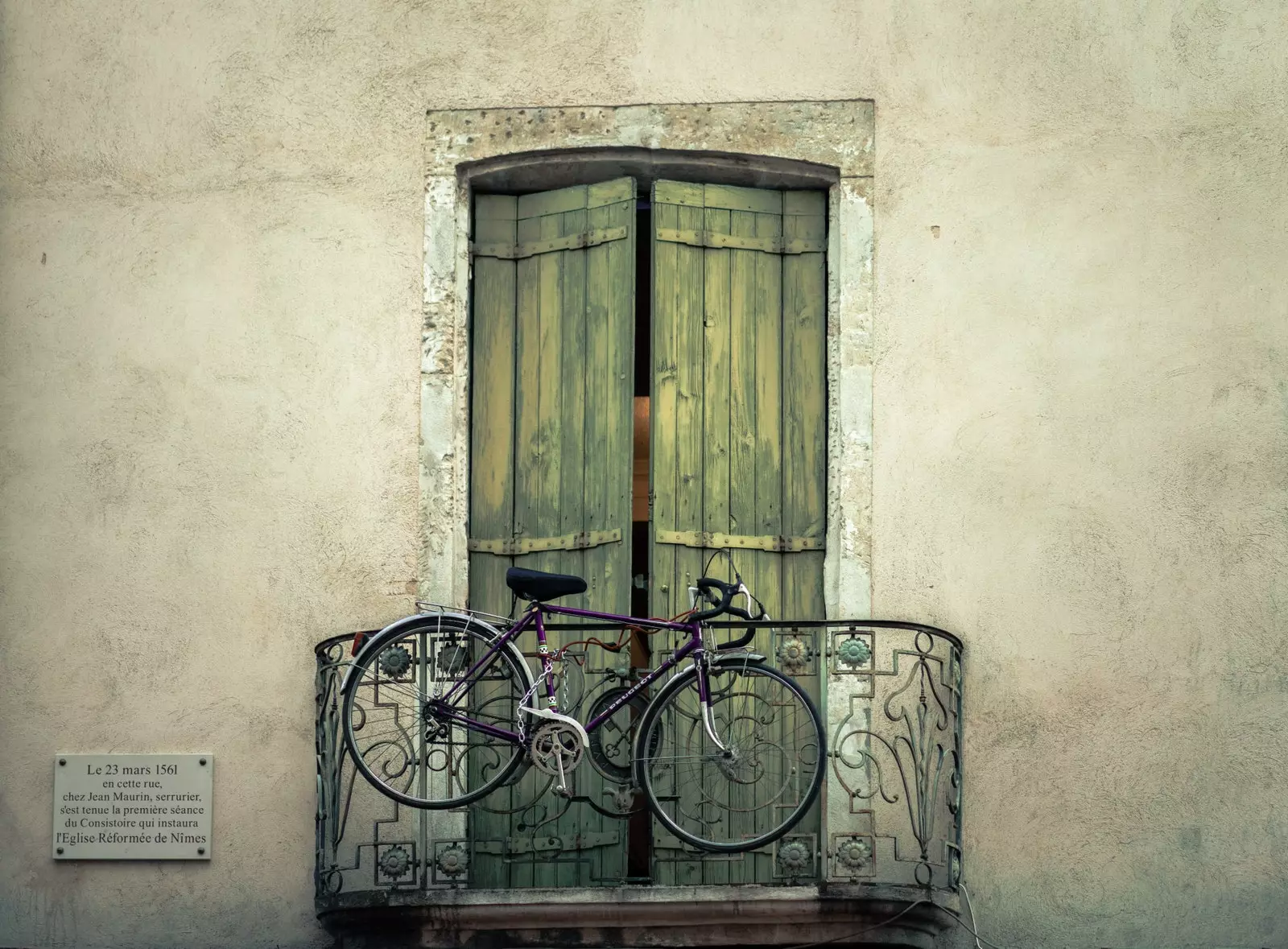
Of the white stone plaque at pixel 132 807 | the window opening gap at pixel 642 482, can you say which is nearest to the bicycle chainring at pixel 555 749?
the window opening gap at pixel 642 482

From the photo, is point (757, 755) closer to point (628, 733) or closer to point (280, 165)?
point (628, 733)

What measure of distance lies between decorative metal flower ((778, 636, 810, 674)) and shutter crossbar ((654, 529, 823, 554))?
0.40 m

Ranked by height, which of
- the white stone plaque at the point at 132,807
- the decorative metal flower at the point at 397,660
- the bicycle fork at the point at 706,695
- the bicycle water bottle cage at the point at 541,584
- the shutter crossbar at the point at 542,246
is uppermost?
the shutter crossbar at the point at 542,246

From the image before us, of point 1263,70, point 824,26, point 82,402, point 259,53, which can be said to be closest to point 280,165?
point 259,53

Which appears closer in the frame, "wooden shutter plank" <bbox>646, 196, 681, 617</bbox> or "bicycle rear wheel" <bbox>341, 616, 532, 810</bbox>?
"bicycle rear wheel" <bbox>341, 616, 532, 810</bbox>

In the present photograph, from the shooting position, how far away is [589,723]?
9711 mm

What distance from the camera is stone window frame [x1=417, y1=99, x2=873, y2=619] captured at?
1055cm

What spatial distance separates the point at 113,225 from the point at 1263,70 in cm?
488

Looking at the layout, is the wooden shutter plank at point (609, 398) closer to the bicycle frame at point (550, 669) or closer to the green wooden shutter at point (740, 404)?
the green wooden shutter at point (740, 404)

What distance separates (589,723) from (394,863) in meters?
1.05

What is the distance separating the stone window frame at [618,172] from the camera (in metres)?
10.5

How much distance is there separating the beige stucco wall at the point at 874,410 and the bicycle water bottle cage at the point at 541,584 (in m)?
1.03

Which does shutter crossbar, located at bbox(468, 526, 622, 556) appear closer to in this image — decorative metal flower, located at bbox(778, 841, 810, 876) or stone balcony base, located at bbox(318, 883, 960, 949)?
decorative metal flower, located at bbox(778, 841, 810, 876)

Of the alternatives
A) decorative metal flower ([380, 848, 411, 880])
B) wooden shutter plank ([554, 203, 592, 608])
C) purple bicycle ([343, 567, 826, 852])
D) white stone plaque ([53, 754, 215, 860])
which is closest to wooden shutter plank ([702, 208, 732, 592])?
purple bicycle ([343, 567, 826, 852])
